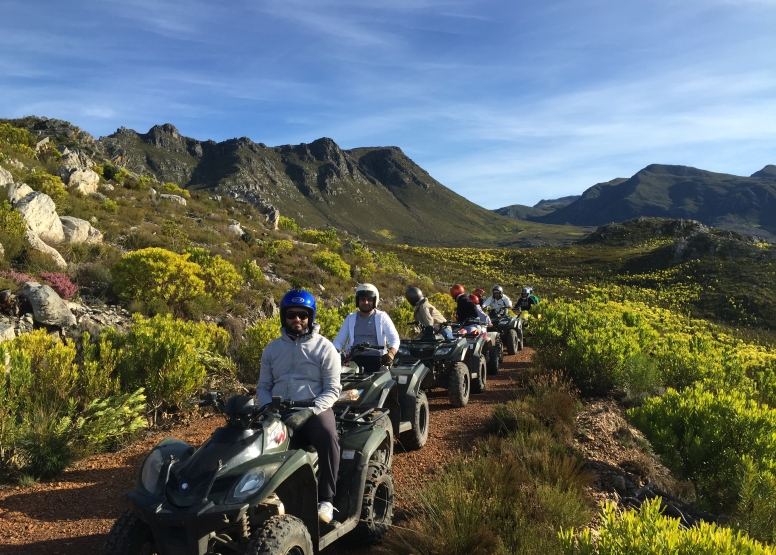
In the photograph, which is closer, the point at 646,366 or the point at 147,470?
the point at 147,470

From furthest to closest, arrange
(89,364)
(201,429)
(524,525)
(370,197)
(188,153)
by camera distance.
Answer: (370,197), (188,153), (201,429), (89,364), (524,525)

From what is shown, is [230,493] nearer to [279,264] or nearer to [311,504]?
[311,504]

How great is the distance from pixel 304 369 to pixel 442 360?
4295 millimetres

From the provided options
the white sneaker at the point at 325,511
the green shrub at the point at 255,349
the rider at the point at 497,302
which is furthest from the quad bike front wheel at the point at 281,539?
the rider at the point at 497,302

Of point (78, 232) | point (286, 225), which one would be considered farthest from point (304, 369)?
point (286, 225)

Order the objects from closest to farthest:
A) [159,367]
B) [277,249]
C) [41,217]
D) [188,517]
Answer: [188,517], [159,367], [41,217], [277,249]

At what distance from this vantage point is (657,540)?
2094 millimetres

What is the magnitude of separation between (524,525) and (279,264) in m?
15.1

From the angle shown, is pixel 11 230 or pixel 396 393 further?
pixel 11 230

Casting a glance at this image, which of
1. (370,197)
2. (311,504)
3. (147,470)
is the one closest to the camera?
(147,470)

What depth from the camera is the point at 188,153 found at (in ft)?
495

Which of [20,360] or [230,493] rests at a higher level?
[20,360]

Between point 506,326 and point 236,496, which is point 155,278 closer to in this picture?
point 506,326

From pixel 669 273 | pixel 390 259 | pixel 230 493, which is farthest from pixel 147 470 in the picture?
pixel 669 273
